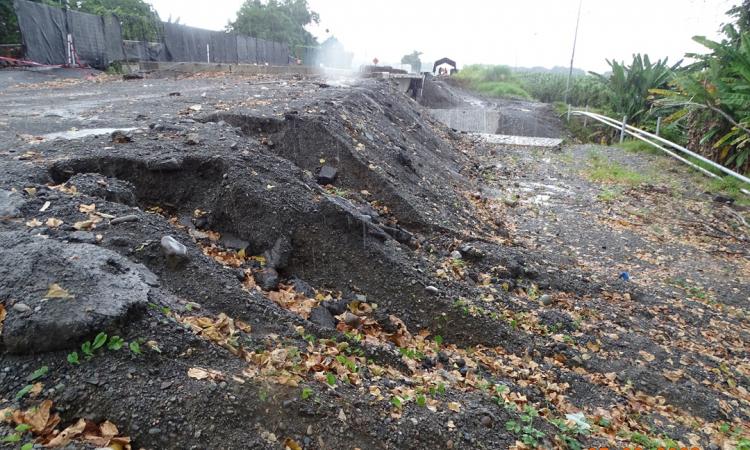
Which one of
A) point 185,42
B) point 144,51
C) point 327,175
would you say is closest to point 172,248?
point 327,175

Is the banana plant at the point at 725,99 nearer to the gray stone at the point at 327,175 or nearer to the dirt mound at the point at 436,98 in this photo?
the gray stone at the point at 327,175

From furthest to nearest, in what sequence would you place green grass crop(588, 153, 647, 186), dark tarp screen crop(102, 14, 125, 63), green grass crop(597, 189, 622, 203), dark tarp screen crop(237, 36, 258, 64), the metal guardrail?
dark tarp screen crop(237, 36, 258, 64) < dark tarp screen crop(102, 14, 125, 63) < green grass crop(588, 153, 647, 186) < green grass crop(597, 189, 622, 203) < the metal guardrail

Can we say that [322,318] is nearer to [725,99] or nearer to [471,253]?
[471,253]

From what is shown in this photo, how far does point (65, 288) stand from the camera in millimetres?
2160

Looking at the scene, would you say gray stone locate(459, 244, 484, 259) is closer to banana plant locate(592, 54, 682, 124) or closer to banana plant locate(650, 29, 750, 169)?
banana plant locate(650, 29, 750, 169)

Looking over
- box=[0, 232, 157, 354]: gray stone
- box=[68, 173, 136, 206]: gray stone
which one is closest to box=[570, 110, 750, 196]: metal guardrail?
box=[68, 173, 136, 206]: gray stone

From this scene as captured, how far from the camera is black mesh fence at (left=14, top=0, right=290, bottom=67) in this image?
13680 millimetres

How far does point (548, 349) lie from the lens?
3.58 metres

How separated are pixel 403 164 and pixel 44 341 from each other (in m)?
5.14

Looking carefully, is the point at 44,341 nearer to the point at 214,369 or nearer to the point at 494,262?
the point at 214,369

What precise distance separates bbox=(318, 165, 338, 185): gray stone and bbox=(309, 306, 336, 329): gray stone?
2094 mm

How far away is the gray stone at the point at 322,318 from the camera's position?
3109mm

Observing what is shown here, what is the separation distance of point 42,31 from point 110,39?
2247mm

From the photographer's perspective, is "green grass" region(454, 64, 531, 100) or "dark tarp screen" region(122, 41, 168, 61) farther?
"green grass" region(454, 64, 531, 100)
